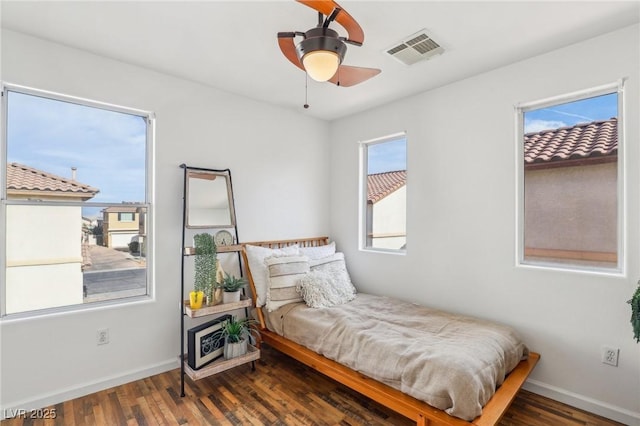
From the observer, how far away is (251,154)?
3451mm

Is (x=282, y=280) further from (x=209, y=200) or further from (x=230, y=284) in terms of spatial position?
(x=209, y=200)

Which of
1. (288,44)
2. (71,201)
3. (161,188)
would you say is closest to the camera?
(288,44)

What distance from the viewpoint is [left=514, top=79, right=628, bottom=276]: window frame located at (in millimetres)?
2162

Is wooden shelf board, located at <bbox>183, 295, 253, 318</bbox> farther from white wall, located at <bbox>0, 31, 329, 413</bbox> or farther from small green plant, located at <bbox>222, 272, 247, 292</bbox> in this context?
white wall, located at <bbox>0, 31, 329, 413</bbox>

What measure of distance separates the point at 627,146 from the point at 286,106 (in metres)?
3.05

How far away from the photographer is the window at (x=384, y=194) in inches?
137

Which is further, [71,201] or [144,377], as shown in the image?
[144,377]

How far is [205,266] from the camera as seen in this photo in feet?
8.56

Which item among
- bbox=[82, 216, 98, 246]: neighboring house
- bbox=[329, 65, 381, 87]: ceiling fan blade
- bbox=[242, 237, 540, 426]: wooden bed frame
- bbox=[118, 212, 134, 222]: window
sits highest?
bbox=[329, 65, 381, 87]: ceiling fan blade

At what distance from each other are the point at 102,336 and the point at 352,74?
2821mm

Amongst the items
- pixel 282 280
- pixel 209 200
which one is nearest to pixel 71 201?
pixel 209 200

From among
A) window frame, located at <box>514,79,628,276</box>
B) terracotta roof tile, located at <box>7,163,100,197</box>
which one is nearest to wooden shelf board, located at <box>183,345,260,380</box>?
terracotta roof tile, located at <box>7,163,100,197</box>

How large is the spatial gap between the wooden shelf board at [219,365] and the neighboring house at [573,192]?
99.3 inches

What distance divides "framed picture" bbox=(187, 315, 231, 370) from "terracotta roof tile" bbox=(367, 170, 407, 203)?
2.22 m
